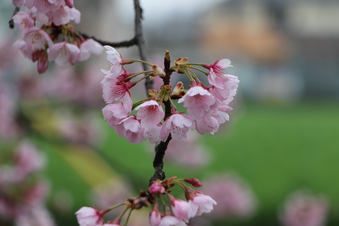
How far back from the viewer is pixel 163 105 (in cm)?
73

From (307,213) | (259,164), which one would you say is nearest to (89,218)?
(307,213)

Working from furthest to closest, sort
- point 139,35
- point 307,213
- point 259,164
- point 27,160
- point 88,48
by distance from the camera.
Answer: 1. point 259,164
2. point 307,213
3. point 27,160
4. point 139,35
5. point 88,48

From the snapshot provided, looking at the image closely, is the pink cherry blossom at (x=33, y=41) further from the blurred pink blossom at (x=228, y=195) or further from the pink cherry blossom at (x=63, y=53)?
the blurred pink blossom at (x=228, y=195)

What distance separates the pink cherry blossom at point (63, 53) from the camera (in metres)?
0.94

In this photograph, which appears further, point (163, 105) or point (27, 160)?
point (27, 160)

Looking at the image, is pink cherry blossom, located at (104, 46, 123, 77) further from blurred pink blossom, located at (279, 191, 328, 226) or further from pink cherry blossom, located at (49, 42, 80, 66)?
blurred pink blossom, located at (279, 191, 328, 226)

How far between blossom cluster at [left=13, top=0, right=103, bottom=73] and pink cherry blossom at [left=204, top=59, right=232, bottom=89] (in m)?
0.28

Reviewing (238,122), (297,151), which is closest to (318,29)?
(238,122)

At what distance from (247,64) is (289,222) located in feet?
67.0

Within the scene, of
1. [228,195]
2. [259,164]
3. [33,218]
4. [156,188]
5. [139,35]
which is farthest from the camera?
[259,164]

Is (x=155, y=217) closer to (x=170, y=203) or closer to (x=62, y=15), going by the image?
(x=170, y=203)

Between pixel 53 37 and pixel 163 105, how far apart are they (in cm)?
34

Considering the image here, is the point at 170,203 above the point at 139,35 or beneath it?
beneath

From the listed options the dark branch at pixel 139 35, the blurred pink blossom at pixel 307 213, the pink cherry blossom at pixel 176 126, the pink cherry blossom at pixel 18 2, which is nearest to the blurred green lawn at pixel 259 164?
the blurred pink blossom at pixel 307 213
